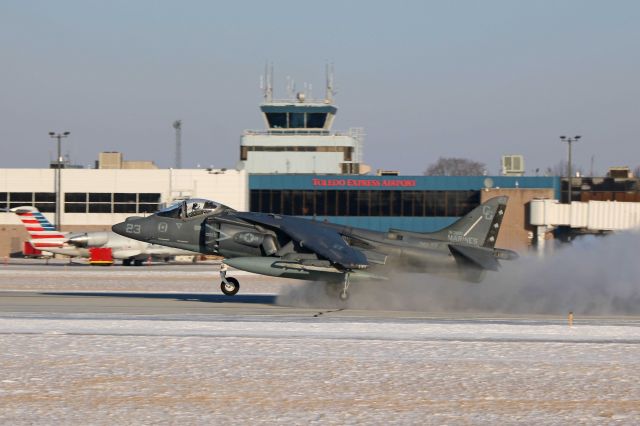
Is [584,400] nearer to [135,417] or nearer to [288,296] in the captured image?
[135,417]

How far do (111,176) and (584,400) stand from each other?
222 ft

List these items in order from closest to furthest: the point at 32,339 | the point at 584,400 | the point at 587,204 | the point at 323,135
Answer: the point at 584,400 < the point at 32,339 < the point at 587,204 < the point at 323,135

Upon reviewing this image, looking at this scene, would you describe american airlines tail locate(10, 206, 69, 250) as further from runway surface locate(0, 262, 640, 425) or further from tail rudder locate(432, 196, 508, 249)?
tail rudder locate(432, 196, 508, 249)

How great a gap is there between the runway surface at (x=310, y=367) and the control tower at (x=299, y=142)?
5783 cm

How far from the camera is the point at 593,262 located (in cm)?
2848

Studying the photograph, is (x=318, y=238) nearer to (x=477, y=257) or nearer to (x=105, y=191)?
(x=477, y=257)

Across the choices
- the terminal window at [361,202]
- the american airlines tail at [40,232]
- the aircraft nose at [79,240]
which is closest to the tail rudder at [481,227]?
the aircraft nose at [79,240]

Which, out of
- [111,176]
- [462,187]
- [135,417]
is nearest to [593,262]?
[135,417]

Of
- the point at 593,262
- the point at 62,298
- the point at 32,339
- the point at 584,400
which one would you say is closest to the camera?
the point at 584,400

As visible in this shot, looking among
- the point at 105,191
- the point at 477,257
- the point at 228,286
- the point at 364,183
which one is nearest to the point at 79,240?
the point at 105,191

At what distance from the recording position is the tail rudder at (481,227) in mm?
29656

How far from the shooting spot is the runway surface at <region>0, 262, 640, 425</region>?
13812mm

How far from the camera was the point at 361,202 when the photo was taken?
79812mm

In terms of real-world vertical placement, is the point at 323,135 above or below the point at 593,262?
above
